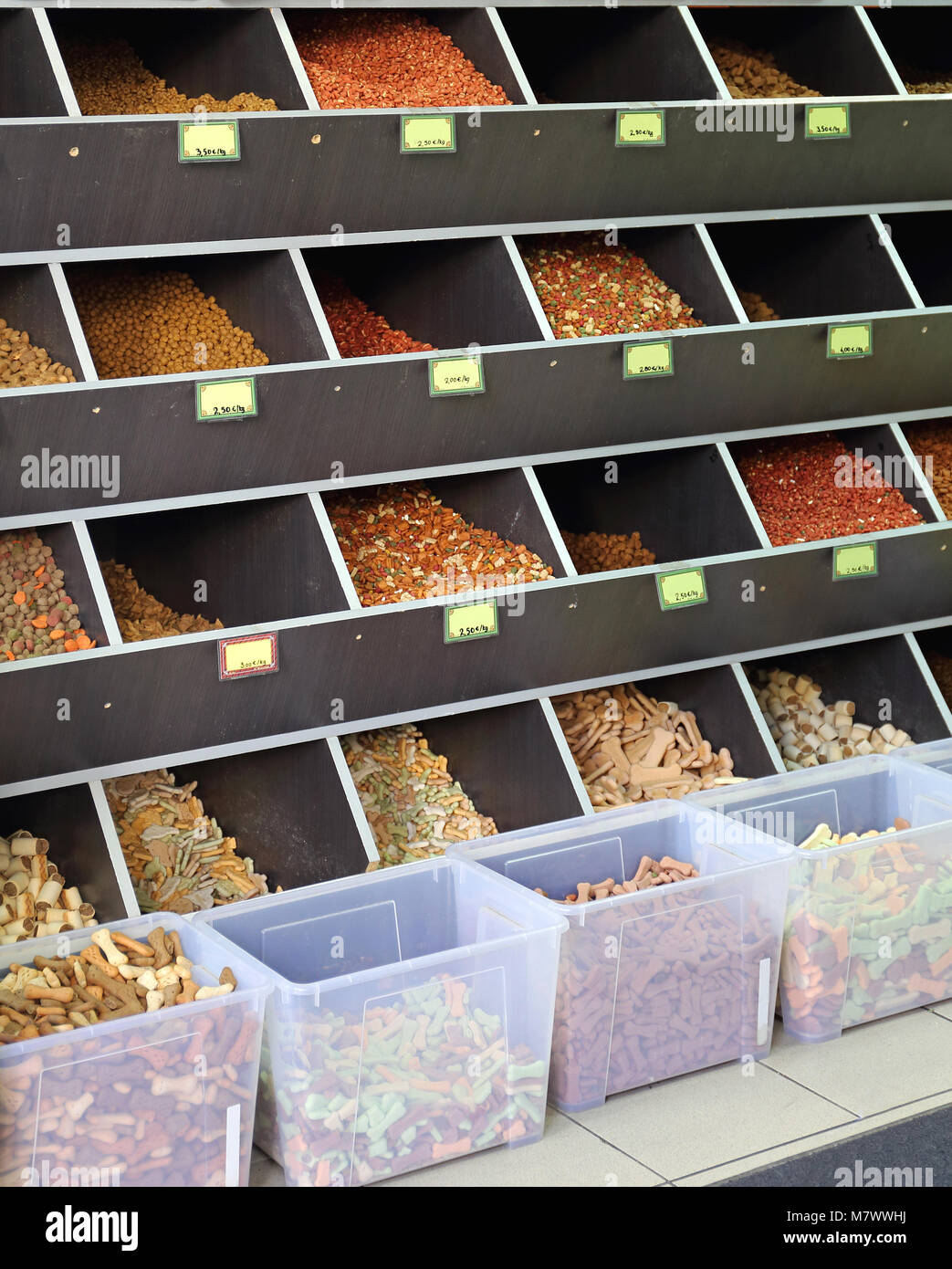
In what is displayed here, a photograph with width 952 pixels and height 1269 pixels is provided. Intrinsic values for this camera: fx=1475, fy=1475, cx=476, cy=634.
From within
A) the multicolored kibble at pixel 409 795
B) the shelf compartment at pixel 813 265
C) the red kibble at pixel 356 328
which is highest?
the shelf compartment at pixel 813 265

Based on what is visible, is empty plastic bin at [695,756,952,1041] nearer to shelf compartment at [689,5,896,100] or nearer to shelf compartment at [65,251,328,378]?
shelf compartment at [65,251,328,378]

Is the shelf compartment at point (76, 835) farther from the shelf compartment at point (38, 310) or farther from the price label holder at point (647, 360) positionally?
the price label holder at point (647, 360)

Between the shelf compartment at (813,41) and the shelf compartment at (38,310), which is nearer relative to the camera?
the shelf compartment at (38,310)

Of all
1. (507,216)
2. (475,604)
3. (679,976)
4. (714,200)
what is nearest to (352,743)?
(475,604)

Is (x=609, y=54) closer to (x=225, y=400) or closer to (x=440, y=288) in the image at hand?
(x=440, y=288)

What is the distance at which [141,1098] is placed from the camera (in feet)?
6.53

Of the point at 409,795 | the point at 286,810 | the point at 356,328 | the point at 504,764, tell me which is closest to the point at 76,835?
the point at 286,810

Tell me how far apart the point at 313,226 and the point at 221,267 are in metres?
0.25

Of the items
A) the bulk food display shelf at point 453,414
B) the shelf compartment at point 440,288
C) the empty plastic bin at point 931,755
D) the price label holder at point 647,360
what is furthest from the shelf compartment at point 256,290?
the empty plastic bin at point 931,755

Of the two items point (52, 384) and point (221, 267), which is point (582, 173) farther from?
point (52, 384)

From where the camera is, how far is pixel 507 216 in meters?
2.82

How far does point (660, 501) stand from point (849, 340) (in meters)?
0.54

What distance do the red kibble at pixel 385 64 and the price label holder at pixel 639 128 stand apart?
8.8 inches

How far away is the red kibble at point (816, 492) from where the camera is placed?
10.7 ft
